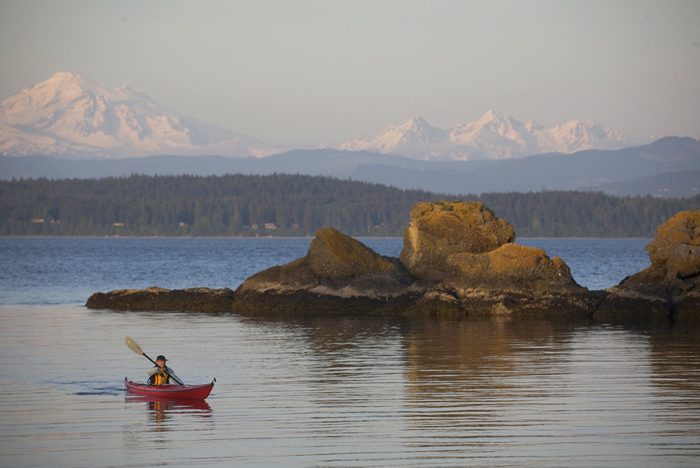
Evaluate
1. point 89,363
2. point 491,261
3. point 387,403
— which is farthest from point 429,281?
point 387,403

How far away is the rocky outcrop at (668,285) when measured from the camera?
30703 millimetres

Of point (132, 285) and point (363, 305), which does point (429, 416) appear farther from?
point (132, 285)

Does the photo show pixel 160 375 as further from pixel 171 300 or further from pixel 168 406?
pixel 171 300

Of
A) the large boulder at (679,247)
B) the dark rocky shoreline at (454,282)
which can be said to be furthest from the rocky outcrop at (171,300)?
the large boulder at (679,247)

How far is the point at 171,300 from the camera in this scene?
118ft

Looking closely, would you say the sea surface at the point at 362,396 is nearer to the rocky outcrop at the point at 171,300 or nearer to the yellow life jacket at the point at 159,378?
the yellow life jacket at the point at 159,378

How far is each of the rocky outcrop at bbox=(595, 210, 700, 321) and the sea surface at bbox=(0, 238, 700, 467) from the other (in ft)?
7.75

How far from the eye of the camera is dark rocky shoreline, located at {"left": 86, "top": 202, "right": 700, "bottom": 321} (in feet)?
103

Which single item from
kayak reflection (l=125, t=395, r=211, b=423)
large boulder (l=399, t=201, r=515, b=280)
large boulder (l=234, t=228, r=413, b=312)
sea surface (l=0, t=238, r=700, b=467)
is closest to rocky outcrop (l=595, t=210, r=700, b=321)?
sea surface (l=0, t=238, r=700, b=467)

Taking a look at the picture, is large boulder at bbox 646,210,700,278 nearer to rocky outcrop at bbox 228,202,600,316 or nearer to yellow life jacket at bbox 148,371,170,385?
rocky outcrop at bbox 228,202,600,316

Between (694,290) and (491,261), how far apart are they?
7.18 m

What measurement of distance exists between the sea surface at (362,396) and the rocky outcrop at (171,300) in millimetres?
5978

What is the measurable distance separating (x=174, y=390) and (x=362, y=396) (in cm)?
366

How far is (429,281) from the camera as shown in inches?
1313
